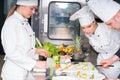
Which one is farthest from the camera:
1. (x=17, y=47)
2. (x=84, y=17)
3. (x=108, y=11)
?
(x=84, y=17)

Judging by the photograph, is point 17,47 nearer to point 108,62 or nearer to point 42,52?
point 42,52

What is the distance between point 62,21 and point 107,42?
3.70 feet

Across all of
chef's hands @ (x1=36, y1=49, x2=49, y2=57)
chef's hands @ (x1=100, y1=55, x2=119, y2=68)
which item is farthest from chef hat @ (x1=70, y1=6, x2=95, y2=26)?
chef's hands @ (x1=36, y1=49, x2=49, y2=57)

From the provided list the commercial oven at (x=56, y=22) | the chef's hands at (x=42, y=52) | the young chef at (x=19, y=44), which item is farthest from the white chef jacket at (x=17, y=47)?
the commercial oven at (x=56, y=22)

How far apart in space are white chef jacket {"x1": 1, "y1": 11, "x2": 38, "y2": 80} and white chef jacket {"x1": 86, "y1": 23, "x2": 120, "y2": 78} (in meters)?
0.56

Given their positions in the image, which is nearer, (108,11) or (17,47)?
(108,11)

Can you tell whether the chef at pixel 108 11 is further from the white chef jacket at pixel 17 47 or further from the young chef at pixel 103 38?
the white chef jacket at pixel 17 47

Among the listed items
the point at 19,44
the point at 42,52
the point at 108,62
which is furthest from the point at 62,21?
the point at 19,44

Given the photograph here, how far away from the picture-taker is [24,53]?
244 centimetres

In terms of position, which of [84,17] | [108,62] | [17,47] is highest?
[84,17]

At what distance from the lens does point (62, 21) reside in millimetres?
3715

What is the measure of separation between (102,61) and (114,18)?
561 mm

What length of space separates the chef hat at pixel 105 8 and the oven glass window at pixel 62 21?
1248 millimetres

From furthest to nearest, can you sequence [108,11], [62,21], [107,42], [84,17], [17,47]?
[62,21]
[107,42]
[84,17]
[17,47]
[108,11]
